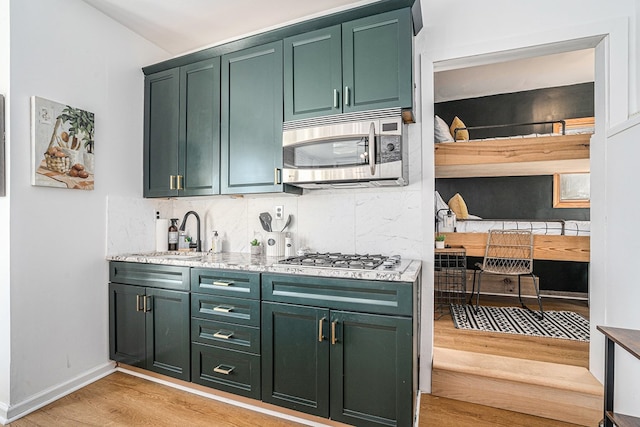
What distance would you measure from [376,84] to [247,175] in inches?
43.9

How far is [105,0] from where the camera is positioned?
232 cm

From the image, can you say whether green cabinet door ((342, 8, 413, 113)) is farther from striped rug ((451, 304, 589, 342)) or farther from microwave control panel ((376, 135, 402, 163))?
striped rug ((451, 304, 589, 342))

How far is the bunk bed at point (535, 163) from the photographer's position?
10.0ft

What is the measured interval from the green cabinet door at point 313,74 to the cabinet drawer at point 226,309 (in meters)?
1.29

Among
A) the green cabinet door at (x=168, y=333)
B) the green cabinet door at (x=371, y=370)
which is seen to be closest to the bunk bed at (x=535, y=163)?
the green cabinet door at (x=371, y=370)

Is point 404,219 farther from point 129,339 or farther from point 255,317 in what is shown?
point 129,339

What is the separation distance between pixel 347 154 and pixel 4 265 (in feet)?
7.43

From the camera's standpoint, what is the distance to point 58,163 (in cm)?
Answer: 217

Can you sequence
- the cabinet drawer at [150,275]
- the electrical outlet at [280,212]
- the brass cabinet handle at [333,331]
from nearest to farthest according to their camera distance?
the brass cabinet handle at [333,331]
the cabinet drawer at [150,275]
the electrical outlet at [280,212]

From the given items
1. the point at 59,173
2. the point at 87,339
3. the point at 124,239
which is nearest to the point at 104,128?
the point at 59,173

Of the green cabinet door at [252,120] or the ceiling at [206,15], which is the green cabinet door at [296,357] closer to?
the green cabinet door at [252,120]

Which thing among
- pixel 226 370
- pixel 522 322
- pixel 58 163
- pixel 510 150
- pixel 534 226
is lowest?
pixel 522 322

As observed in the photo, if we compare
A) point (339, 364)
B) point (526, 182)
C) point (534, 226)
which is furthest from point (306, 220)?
point (526, 182)

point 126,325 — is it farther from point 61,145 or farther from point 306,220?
point 306,220
